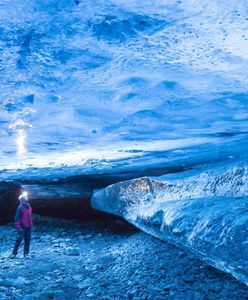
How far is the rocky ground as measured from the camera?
184 inches

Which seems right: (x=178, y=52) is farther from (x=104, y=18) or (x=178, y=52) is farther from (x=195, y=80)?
(x=104, y=18)

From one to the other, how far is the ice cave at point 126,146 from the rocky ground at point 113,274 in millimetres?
25

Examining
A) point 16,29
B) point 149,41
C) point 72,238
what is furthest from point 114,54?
point 72,238

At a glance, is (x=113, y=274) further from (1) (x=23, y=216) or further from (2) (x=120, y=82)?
(2) (x=120, y=82)

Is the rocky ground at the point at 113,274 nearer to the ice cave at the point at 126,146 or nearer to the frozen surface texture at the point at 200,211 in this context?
the ice cave at the point at 126,146

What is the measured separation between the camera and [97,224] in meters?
10.4

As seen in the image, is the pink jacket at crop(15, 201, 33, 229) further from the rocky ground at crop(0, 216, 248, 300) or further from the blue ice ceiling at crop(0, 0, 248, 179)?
the blue ice ceiling at crop(0, 0, 248, 179)

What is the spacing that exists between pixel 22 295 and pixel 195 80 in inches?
354

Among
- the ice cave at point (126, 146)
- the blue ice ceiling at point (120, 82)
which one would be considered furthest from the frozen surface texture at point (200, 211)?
the blue ice ceiling at point (120, 82)

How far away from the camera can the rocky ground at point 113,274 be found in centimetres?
466

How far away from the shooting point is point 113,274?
5680mm

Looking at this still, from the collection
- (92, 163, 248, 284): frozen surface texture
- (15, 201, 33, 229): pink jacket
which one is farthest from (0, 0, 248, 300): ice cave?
(15, 201, 33, 229): pink jacket

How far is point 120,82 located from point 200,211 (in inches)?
349

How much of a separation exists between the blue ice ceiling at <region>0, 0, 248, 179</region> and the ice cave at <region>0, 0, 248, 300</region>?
5 cm
